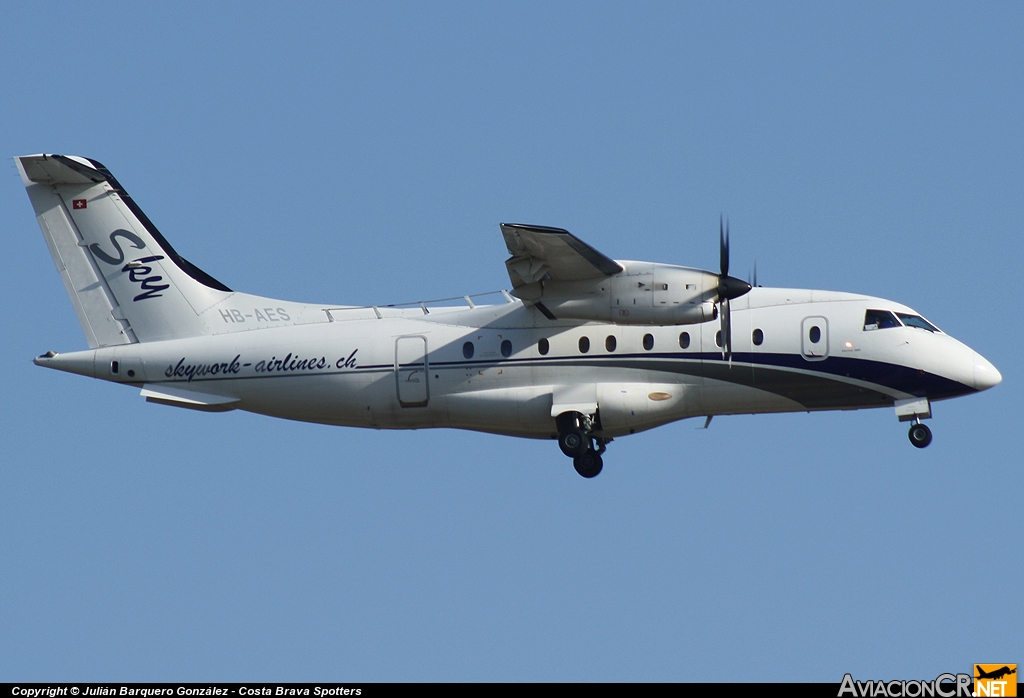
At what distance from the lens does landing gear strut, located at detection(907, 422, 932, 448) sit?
21156 millimetres

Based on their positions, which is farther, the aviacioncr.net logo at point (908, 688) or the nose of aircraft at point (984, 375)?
the nose of aircraft at point (984, 375)

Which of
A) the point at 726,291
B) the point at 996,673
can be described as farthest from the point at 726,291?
the point at 996,673

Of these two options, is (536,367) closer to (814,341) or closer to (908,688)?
(814,341)

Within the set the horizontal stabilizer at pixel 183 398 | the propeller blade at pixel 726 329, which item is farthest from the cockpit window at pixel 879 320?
the horizontal stabilizer at pixel 183 398

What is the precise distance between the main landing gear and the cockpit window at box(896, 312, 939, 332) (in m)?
5.34

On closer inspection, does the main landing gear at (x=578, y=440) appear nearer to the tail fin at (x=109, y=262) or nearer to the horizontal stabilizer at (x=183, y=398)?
the horizontal stabilizer at (x=183, y=398)

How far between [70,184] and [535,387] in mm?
9038

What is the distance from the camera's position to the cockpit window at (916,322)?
21250mm

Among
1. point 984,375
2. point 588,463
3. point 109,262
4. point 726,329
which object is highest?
point 109,262

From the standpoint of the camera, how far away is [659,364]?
21.2 meters

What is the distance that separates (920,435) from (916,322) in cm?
183

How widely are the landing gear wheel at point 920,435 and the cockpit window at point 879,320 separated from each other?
1687 mm

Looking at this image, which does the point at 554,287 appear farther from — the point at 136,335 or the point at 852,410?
the point at 136,335

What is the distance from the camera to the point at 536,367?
70.3 ft
